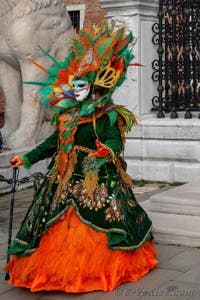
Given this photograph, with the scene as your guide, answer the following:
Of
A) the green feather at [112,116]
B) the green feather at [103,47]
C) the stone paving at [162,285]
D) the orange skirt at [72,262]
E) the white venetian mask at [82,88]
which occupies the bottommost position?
the stone paving at [162,285]

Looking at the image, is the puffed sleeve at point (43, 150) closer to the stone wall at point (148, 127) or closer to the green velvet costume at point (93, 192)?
the green velvet costume at point (93, 192)

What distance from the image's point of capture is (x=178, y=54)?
8.88 meters

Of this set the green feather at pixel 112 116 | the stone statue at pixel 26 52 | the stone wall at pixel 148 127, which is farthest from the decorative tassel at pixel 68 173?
the stone statue at pixel 26 52

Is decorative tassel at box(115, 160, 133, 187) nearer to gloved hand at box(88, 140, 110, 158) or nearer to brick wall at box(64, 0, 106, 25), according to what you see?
gloved hand at box(88, 140, 110, 158)

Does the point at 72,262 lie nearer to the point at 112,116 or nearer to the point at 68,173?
the point at 68,173

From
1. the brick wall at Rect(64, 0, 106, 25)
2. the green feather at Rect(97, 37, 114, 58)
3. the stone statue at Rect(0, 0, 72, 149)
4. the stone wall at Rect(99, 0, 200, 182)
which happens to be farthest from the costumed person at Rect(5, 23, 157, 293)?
the brick wall at Rect(64, 0, 106, 25)

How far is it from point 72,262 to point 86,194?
495 mm

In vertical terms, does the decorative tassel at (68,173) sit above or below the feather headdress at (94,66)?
below

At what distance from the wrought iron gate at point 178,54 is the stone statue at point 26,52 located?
135 centimetres

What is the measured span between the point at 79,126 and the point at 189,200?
1602mm

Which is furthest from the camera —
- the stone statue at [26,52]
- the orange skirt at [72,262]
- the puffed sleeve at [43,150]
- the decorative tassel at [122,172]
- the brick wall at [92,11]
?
the brick wall at [92,11]

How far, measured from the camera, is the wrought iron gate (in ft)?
28.8

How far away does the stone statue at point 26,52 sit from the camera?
8.73 meters

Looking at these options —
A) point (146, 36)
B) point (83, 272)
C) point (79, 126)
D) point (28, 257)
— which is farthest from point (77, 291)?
point (146, 36)
